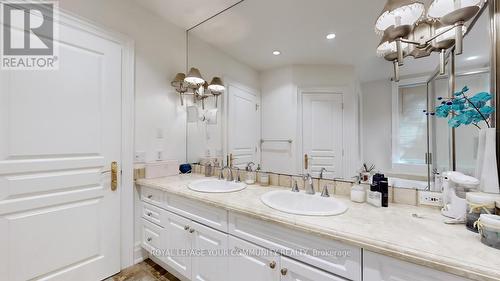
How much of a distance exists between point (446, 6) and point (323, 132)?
88 centimetres

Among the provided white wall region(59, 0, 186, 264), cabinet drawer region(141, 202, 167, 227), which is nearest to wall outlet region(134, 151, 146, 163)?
white wall region(59, 0, 186, 264)

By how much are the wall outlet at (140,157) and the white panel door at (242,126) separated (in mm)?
809

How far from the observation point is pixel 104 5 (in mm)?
1701

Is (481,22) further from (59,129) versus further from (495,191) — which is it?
(59,129)

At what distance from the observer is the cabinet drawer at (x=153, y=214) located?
1661 millimetres

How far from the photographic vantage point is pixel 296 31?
161cm

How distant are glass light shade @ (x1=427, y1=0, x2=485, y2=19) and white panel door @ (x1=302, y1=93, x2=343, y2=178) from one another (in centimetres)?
60

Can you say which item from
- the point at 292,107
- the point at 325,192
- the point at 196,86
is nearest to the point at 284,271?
the point at 325,192

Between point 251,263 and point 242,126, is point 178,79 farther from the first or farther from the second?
point 251,263

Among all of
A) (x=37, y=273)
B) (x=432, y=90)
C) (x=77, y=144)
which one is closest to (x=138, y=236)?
(x=37, y=273)

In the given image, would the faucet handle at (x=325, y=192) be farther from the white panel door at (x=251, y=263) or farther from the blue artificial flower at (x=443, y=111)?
the blue artificial flower at (x=443, y=111)

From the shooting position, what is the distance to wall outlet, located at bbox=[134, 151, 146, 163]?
6.19 feet

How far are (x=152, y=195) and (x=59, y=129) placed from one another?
0.82 meters

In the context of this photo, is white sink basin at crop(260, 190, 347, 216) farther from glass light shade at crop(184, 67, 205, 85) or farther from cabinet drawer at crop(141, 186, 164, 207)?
glass light shade at crop(184, 67, 205, 85)
